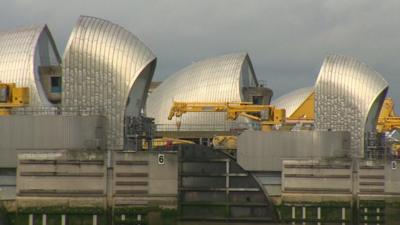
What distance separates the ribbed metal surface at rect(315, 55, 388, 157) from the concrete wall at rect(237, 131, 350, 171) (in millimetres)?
4112

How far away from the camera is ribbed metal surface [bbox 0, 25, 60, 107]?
2665 inches

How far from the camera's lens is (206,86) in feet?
322

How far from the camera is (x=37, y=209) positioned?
51.3 meters

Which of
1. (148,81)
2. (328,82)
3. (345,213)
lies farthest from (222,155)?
(328,82)

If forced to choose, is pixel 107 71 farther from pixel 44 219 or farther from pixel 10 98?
pixel 44 219

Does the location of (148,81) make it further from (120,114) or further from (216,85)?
(216,85)

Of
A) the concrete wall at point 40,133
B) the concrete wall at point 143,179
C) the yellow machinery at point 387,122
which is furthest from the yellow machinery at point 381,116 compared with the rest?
the concrete wall at point 40,133

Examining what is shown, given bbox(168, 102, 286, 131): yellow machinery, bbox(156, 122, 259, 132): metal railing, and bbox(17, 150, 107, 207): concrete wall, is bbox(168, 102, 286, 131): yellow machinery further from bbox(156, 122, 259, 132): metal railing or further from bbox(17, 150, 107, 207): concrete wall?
bbox(17, 150, 107, 207): concrete wall

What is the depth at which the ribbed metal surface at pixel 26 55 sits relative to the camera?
67688 millimetres

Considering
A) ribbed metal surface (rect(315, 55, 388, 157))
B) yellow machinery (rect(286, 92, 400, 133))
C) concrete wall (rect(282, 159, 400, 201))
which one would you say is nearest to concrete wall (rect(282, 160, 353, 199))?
concrete wall (rect(282, 159, 400, 201))

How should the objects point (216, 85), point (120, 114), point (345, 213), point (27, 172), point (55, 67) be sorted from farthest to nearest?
point (216, 85)
point (55, 67)
point (345, 213)
point (120, 114)
point (27, 172)

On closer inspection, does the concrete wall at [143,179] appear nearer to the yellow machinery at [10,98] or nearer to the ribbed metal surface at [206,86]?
the yellow machinery at [10,98]

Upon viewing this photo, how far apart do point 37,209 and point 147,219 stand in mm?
5692

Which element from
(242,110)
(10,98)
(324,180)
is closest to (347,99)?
(324,180)
